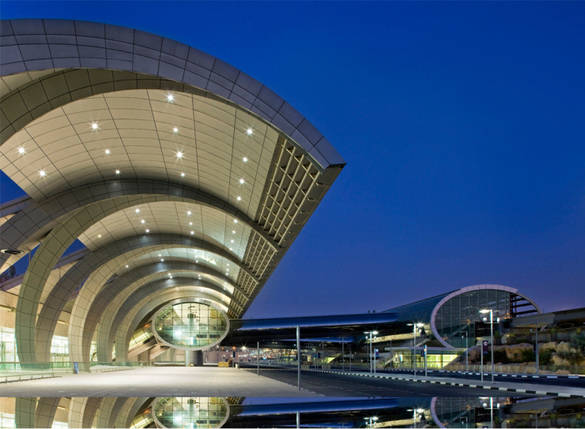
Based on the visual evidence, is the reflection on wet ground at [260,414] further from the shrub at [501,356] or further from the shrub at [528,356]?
the shrub at [501,356]

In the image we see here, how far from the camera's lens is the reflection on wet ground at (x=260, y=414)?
33.7 feet

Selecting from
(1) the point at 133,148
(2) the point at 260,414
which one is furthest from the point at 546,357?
(2) the point at 260,414

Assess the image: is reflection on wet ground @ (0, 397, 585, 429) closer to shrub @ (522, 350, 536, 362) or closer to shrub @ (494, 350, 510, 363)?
shrub @ (522, 350, 536, 362)

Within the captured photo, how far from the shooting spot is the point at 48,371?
110ft

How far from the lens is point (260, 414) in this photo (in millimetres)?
11930

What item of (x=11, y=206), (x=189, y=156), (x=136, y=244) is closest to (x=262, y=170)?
(x=189, y=156)

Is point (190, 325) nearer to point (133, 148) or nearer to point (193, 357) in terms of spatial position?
point (193, 357)

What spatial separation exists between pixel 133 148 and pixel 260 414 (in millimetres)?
19909

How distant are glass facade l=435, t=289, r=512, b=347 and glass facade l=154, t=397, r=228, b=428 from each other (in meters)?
63.1

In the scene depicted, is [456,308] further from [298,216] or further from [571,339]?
[298,216]

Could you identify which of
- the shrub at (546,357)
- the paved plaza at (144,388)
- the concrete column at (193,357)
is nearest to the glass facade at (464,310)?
the shrub at (546,357)

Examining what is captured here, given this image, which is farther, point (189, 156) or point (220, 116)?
point (189, 156)

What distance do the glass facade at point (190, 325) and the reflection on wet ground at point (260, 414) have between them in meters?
75.1

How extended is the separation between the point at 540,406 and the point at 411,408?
4.25 meters
